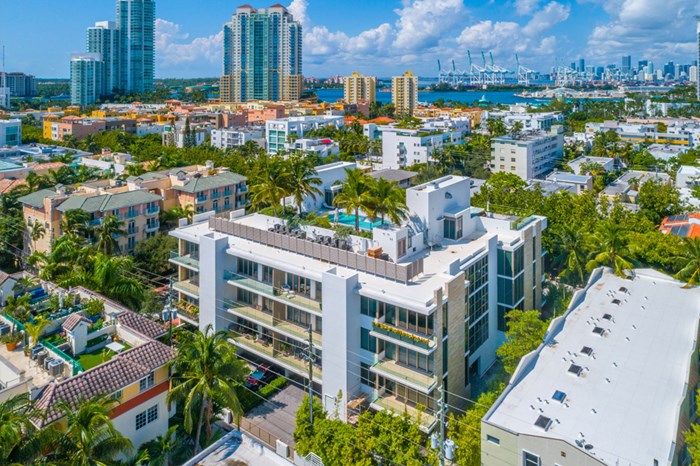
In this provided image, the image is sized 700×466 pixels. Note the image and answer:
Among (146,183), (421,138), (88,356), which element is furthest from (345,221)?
(421,138)

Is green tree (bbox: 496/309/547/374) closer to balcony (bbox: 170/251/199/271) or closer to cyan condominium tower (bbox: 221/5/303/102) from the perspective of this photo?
balcony (bbox: 170/251/199/271)

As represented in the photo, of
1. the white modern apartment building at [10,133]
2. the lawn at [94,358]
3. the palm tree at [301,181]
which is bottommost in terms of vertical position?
the lawn at [94,358]

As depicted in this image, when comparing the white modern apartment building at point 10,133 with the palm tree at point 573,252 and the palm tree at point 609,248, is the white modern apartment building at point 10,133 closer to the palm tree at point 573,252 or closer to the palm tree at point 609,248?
the palm tree at point 573,252

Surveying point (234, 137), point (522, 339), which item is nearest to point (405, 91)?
point (234, 137)

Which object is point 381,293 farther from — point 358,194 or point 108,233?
point 108,233

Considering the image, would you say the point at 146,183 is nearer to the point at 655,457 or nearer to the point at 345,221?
the point at 345,221

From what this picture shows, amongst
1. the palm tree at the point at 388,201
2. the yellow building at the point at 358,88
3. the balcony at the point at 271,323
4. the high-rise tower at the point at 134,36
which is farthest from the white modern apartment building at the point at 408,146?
the high-rise tower at the point at 134,36
